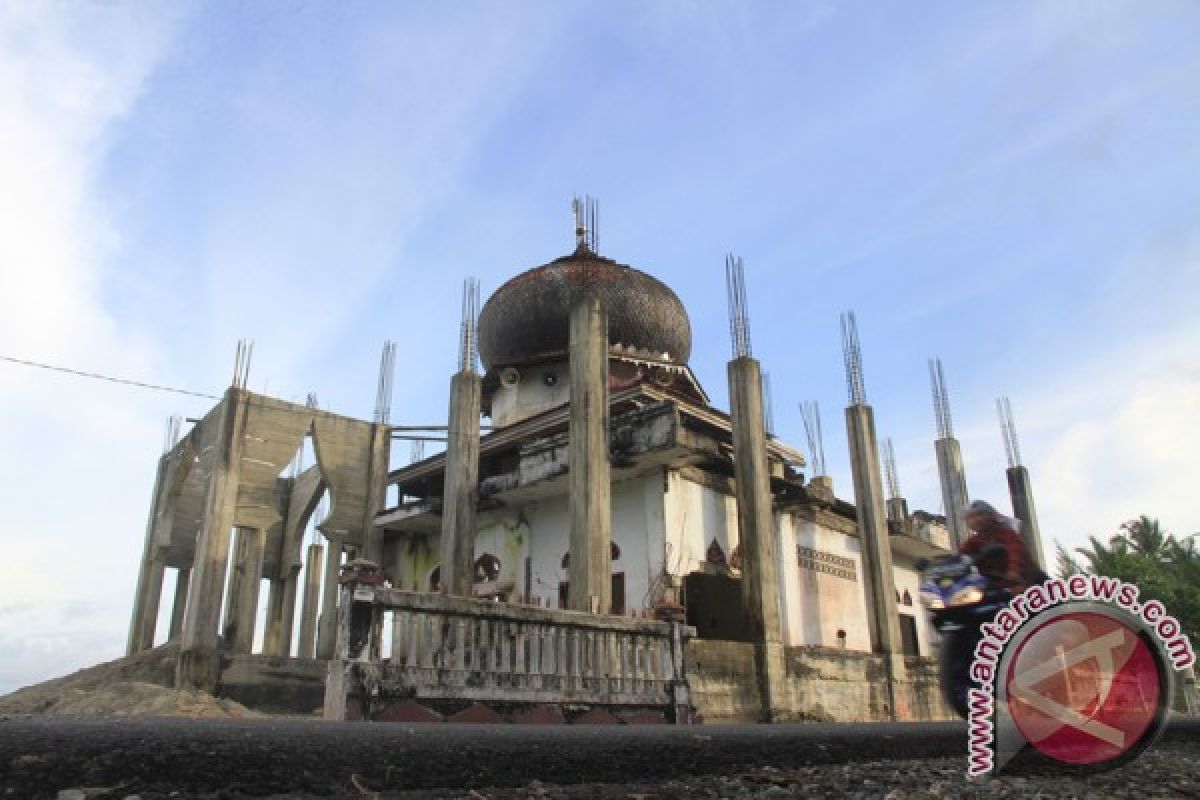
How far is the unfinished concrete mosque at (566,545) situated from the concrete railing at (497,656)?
0.07 feet

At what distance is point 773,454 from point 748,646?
6261 mm

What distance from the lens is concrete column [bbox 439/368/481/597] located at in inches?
579

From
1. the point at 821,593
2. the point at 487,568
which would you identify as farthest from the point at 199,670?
the point at 821,593

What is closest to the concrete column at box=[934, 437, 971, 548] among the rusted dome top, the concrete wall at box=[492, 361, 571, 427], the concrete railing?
the rusted dome top

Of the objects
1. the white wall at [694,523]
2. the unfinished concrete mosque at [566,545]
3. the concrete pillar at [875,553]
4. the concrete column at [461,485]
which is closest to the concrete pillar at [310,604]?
the unfinished concrete mosque at [566,545]

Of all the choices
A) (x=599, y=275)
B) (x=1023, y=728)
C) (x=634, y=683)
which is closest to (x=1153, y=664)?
(x=1023, y=728)

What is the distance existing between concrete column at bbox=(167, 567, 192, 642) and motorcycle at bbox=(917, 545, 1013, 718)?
19.0 m

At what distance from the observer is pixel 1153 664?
3.84 m

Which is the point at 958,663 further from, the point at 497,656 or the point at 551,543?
the point at 551,543

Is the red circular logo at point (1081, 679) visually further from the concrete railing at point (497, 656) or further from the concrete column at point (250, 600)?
the concrete column at point (250, 600)

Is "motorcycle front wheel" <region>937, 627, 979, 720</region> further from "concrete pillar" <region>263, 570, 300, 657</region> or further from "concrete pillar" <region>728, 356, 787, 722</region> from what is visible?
"concrete pillar" <region>263, 570, 300, 657</region>

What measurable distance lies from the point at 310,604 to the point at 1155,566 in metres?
25.6

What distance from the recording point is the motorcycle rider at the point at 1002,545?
4.65 meters

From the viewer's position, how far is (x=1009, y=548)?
4.73 metres
